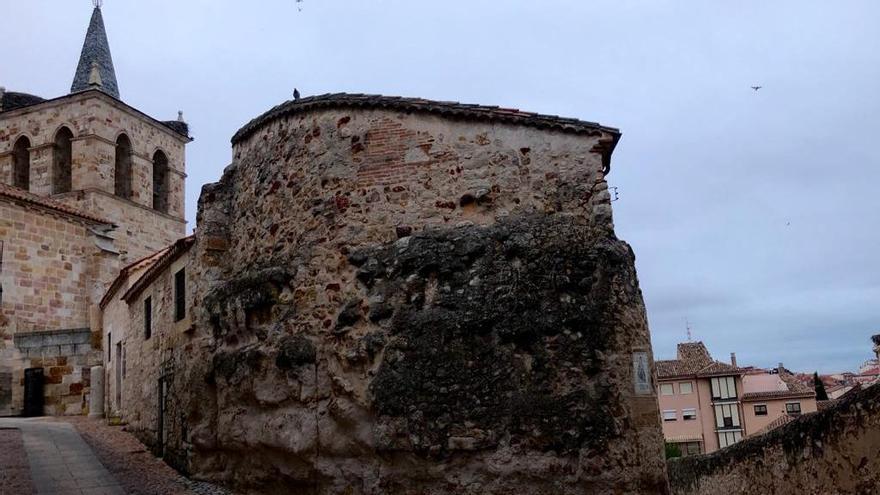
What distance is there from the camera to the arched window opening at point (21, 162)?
30.9 m

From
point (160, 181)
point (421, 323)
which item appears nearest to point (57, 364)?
point (160, 181)

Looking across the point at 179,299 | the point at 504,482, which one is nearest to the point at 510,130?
the point at 504,482

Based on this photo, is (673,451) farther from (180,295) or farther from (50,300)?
(180,295)

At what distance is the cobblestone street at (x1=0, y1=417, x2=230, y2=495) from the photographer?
10250 mm

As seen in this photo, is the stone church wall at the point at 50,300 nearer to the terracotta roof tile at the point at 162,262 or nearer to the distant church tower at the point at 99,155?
the distant church tower at the point at 99,155

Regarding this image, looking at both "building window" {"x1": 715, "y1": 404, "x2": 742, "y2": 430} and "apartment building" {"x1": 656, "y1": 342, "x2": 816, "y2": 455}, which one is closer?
"apartment building" {"x1": 656, "y1": 342, "x2": 816, "y2": 455}

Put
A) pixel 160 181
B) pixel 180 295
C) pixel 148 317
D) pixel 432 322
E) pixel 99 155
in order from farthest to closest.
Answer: pixel 160 181 → pixel 99 155 → pixel 148 317 → pixel 180 295 → pixel 432 322

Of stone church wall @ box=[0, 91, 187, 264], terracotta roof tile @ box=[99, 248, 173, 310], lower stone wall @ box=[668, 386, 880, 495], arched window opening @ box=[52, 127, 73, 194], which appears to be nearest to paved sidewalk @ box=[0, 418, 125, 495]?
terracotta roof tile @ box=[99, 248, 173, 310]

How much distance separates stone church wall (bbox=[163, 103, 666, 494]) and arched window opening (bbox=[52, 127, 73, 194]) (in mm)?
23183

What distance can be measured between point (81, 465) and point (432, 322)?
6598 mm

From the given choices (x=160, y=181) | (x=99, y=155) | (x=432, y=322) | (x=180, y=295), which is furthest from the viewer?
(x=160, y=181)

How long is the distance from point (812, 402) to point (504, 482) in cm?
3672

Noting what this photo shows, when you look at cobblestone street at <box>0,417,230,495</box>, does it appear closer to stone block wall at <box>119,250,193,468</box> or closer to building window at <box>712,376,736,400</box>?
stone block wall at <box>119,250,193,468</box>

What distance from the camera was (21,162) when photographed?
31109 mm
